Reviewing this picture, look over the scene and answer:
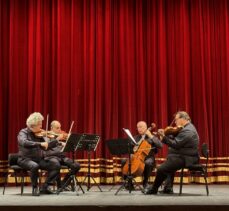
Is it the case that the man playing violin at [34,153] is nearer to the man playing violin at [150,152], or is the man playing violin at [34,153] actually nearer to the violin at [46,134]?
the violin at [46,134]

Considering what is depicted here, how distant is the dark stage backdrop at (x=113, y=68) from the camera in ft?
36.4

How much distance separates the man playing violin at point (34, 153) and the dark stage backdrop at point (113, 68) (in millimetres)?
2248

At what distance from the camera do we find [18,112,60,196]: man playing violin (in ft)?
27.2

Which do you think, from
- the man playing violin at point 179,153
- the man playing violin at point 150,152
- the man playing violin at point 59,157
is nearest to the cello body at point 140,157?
the man playing violin at point 150,152

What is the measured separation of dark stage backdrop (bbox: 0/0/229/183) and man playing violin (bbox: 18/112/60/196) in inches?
88.5

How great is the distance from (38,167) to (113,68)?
383cm

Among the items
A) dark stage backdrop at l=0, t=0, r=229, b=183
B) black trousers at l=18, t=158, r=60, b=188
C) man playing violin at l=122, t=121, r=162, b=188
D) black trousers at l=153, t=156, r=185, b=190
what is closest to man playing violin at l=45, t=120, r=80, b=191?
black trousers at l=18, t=158, r=60, b=188

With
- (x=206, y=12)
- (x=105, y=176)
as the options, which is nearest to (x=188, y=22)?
(x=206, y=12)

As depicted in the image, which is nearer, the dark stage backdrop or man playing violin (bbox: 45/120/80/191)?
man playing violin (bbox: 45/120/80/191)

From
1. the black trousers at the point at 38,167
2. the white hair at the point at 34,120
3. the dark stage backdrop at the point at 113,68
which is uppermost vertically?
the dark stage backdrop at the point at 113,68

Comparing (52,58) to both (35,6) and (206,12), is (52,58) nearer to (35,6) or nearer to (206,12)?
(35,6)

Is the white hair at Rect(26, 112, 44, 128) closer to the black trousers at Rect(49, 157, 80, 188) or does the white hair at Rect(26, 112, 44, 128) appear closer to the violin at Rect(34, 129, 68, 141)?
the violin at Rect(34, 129, 68, 141)

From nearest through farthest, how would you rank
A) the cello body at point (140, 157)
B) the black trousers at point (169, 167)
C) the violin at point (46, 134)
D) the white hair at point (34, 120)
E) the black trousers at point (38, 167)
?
the black trousers at point (169, 167)
the black trousers at point (38, 167)
the white hair at point (34, 120)
the violin at point (46, 134)
the cello body at point (140, 157)

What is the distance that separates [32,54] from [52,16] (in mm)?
1060
